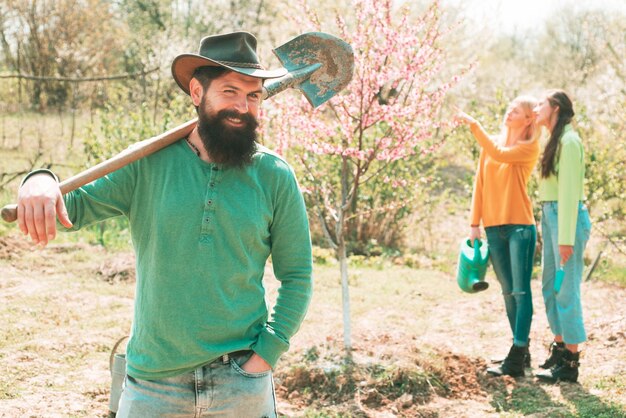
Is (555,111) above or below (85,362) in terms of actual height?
above

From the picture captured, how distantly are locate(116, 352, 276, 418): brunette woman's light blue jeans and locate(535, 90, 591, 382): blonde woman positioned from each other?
281cm

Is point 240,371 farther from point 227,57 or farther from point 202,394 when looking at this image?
point 227,57

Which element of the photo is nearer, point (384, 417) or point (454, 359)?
point (384, 417)

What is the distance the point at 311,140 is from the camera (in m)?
4.88

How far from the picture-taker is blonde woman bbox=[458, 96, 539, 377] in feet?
14.8

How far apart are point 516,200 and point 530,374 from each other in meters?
1.17

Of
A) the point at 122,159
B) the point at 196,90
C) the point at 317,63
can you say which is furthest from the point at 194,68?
the point at 317,63

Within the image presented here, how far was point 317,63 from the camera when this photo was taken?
2.96 meters

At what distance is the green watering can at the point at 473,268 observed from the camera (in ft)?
15.4

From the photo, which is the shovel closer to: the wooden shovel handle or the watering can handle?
the wooden shovel handle

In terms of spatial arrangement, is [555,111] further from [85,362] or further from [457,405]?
[85,362]

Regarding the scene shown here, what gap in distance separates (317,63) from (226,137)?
1.02 metres

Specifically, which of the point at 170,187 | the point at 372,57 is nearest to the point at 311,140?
the point at 372,57

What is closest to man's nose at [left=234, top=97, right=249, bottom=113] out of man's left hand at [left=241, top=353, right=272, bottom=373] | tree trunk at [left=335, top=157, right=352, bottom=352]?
man's left hand at [left=241, top=353, right=272, bottom=373]
